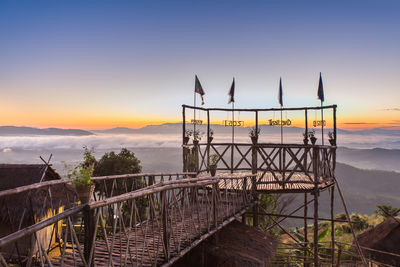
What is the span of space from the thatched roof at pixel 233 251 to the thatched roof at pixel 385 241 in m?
7.56

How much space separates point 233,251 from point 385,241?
10.5 m

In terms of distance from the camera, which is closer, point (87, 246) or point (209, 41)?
point (87, 246)

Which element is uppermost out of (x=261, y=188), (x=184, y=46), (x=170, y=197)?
(x=184, y=46)

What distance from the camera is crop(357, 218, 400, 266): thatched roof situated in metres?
15.6

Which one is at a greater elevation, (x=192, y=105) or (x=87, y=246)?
(x=192, y=105)

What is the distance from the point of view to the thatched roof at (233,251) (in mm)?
8961

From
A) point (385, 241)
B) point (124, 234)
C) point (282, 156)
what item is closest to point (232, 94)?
point (282, 156)

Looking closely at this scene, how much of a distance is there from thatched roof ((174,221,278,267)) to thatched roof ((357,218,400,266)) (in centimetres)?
756

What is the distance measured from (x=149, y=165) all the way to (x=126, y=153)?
94296 millimetres

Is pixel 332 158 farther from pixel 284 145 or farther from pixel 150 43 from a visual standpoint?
pixel 150 43

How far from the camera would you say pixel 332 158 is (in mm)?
14398

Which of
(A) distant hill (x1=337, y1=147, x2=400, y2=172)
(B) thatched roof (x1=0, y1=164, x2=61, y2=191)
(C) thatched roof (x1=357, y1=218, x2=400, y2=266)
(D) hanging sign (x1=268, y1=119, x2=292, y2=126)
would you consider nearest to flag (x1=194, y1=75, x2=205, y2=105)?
(D) hanging sign (x1=268, y1=119, x2=292, y2=126)

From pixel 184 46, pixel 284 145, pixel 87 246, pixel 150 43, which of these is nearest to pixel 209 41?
pixel 184 46

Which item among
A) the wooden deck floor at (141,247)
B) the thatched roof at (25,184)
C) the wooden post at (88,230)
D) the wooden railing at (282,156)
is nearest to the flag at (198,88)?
the wooden railing at (282,156)
